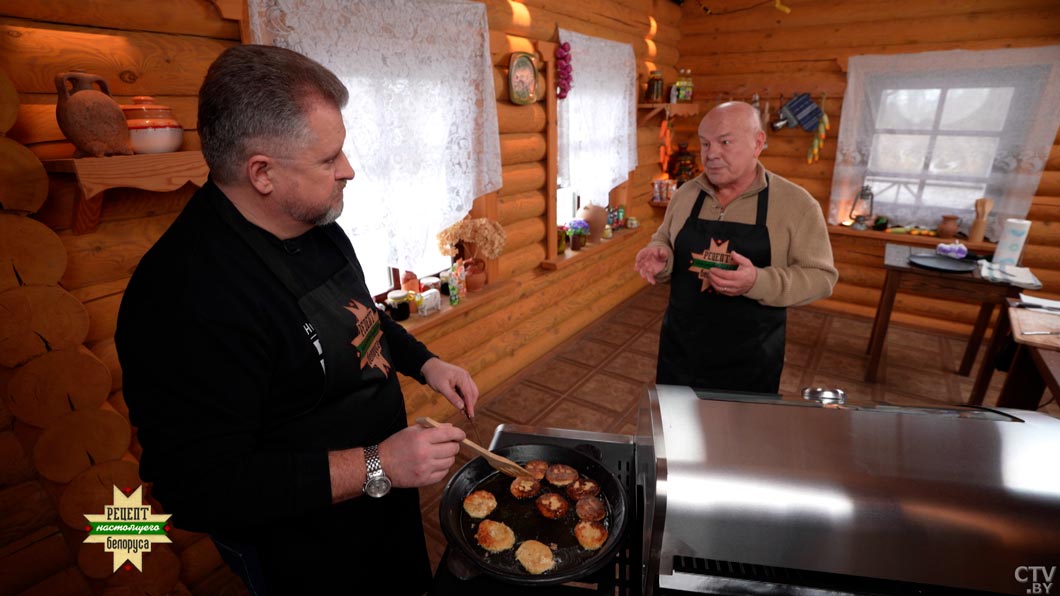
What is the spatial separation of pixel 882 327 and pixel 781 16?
3.25 m

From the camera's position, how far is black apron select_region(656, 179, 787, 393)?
2.10 metres

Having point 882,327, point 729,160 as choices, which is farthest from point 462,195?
point 882,327

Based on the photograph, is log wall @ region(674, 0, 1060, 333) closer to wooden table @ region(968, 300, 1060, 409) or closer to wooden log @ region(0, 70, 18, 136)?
wooden table @ region(968, 300, 1060, 409)

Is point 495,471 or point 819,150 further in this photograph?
point 819,150

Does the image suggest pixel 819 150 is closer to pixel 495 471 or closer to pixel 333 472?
pixel 495 471

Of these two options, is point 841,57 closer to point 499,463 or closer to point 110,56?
point 499,463

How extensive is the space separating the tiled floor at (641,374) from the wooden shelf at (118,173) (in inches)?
75.8

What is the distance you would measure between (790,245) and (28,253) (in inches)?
103

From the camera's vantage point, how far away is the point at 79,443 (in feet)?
5.03

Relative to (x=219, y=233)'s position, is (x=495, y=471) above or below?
below

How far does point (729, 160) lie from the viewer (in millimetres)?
2020


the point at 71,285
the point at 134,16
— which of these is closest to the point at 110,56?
the point at 134,16

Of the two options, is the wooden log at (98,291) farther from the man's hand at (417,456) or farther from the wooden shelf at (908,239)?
the wooden shelf at (908,239)

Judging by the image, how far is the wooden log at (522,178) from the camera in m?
3.47
